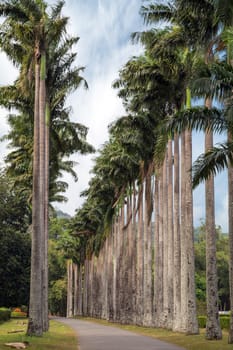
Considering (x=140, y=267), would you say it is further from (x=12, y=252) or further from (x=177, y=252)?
(x=12, y=252)

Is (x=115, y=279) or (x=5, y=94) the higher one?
(x=5, y=94)

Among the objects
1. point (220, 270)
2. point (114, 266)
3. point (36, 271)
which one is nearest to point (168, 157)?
point (36, 271)

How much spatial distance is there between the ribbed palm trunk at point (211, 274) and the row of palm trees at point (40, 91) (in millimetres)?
6967

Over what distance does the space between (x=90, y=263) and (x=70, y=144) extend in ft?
146

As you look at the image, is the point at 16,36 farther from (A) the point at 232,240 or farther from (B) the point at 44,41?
(A) the point at 232,240

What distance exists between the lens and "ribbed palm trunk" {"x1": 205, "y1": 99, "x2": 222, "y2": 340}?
23438 mm

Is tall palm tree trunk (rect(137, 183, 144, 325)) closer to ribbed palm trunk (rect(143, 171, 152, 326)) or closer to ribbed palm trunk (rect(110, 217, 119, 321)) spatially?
ribbed palm trunk (rect(143, 171, 152, 326))

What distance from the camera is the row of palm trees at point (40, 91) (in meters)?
24.9

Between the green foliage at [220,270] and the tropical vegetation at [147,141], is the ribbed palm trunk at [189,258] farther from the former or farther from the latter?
the green foliage at [220,270]

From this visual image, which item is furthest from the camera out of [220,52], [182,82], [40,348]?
[182,82]

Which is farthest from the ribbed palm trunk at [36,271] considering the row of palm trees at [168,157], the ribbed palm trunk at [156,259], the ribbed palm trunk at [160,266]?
the ribbed palm trunk at [156,259]

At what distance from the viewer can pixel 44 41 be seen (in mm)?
28188

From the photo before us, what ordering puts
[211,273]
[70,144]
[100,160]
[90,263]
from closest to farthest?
[211,273] → [70,144] → [100,160] → [90,263]

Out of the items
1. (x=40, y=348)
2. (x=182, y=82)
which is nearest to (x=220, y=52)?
(x=182, y=82)
